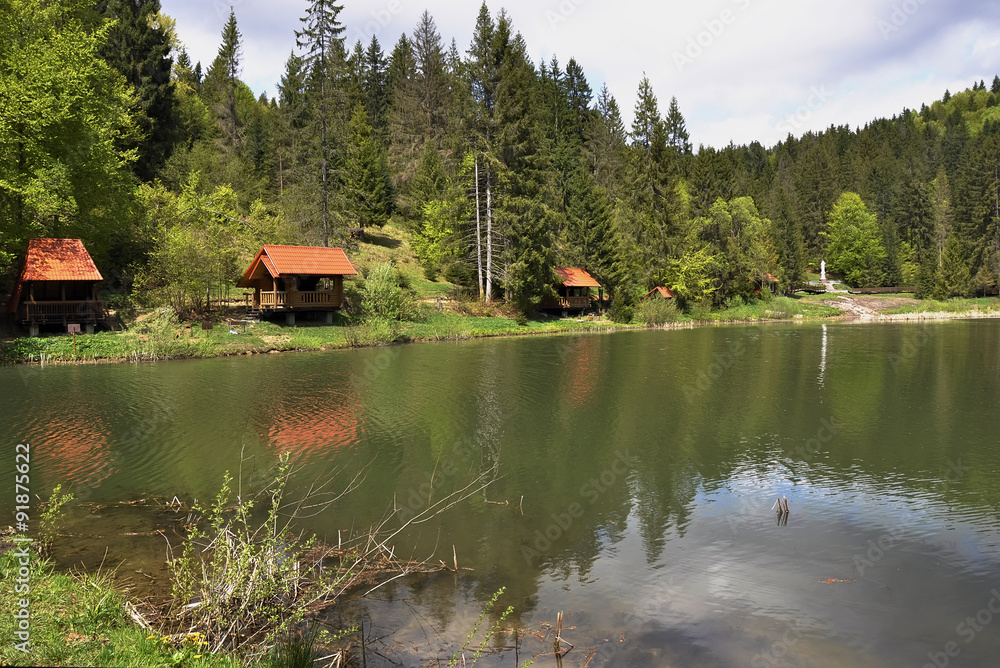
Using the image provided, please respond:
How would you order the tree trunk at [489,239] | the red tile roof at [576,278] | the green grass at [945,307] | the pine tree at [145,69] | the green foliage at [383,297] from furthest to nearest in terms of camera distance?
the green grass at [945,307]
the red tile roof at [576,278]
the tree trunk at [489,239]
the pine tree at [145,69]
the green foliage at [383,297]

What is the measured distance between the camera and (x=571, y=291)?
A: 179 feet

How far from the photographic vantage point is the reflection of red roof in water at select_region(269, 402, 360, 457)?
1537cm

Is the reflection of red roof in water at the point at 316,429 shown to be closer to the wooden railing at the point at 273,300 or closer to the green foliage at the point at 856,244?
the wooden railing at the point at 273,300

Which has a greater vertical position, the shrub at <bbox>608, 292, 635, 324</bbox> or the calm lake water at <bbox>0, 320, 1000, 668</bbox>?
the shrub at <bbox>608, 292, 635, 324</bbox>

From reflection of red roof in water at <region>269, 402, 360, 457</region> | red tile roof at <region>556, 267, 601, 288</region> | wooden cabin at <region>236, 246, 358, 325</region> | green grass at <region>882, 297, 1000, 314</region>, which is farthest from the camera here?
green grass at <region>882, 297, 1000, 314</region>

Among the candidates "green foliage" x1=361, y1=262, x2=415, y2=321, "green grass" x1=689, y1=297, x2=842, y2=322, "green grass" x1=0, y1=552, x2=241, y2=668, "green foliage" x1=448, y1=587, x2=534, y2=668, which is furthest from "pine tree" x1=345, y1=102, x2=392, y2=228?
"green grass" x1=0, y1=552, x2=241, y2=668

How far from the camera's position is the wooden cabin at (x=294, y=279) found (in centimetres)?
3881

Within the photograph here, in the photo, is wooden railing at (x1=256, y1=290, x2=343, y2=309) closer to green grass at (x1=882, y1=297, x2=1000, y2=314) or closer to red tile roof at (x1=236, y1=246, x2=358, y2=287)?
red tile roof at (x1=236, y1=246, x2=358, y2=287)

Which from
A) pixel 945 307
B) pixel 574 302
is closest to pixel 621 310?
pixel 574 302

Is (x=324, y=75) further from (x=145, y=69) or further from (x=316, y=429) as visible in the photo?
(x=316, y=429)

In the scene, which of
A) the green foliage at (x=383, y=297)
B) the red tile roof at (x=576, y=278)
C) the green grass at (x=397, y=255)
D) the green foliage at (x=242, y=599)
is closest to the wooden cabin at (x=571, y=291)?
the red tile roof at (x=576, y=278)

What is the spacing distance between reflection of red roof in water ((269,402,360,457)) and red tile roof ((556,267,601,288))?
33.8m

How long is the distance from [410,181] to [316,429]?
52.4 m

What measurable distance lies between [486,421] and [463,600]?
10.1m
